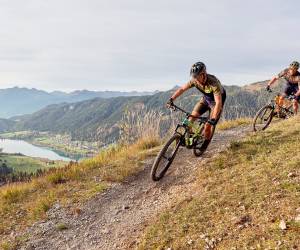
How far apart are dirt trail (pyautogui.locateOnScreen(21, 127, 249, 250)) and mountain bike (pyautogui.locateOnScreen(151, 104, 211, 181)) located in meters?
0.30

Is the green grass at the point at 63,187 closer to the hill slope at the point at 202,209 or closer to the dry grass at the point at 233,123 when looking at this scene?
the hill slope at the point at 202,209

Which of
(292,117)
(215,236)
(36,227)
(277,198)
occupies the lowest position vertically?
(36,227)

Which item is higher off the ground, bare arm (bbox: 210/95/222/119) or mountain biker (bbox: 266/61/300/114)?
mountain biker (bbox: 266/61/300/114)

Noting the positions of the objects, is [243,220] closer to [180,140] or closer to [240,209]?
[240,209]

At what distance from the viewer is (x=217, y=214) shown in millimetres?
7859

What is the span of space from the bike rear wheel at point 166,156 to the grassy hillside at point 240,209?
1014 millimetres

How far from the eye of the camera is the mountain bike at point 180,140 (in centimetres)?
1126

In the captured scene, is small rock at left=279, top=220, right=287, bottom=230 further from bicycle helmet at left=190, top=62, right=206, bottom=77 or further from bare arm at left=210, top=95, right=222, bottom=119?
bicycle helmet at left=190, top=62, right=206, bottom=77

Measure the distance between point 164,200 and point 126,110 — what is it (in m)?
7.77

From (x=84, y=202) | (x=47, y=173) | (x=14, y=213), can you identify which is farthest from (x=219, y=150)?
(x=14, y=213)

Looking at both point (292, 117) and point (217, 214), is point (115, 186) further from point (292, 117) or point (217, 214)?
point (292, 117)

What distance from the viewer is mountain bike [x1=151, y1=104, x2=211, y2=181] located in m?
11.3

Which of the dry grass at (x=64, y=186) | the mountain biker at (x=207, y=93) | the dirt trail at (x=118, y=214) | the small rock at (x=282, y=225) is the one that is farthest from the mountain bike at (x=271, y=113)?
the small rock at (x=282, y=225)

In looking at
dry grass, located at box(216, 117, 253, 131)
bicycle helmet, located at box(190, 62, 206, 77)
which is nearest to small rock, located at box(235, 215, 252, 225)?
bicycle helmet, located at box(190, 62, 206, 77)
